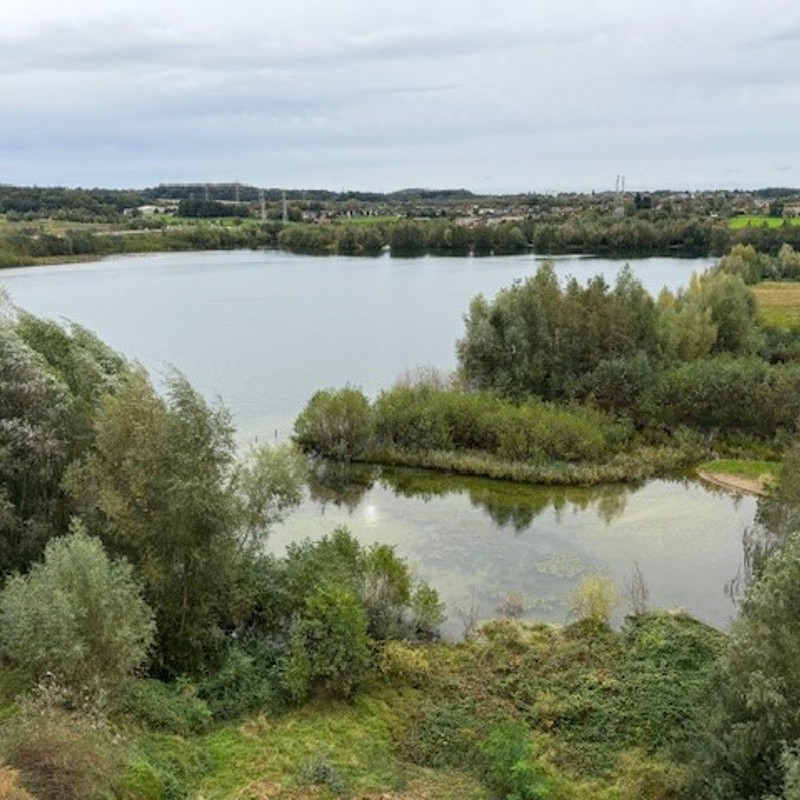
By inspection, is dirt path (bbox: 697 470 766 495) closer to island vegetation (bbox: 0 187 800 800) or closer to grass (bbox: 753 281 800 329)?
island vegetation (bbox: 0 187 800 800)

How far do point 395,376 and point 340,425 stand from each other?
13.3 m

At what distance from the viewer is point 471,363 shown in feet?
141

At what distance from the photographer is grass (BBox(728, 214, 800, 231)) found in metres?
116

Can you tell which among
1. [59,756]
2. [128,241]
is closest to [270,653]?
[59,756]

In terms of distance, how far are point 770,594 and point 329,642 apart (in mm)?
8719

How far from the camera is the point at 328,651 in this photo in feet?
57.9

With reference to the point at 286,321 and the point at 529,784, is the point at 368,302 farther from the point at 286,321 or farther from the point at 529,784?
the point at 529,784

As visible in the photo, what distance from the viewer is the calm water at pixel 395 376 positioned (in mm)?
26109

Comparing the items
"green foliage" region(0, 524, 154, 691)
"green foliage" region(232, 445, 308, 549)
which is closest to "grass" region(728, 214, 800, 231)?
"green foliage" region(232, 445, 308, 549)

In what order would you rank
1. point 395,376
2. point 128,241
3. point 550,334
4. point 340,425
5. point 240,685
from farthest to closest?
point 128,241, point 395,376, point 550,334, point 340,425, point 240,685

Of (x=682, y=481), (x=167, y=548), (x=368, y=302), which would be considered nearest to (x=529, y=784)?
(x=167, y=548)

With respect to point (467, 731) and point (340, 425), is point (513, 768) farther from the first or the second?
point (340, 425)

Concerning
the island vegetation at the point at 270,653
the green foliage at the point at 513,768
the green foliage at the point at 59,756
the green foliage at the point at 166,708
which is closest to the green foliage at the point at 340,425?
the island vegetation at the point at 270,653

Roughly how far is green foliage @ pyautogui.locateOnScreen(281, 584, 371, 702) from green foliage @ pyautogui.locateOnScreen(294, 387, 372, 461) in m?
19.2
